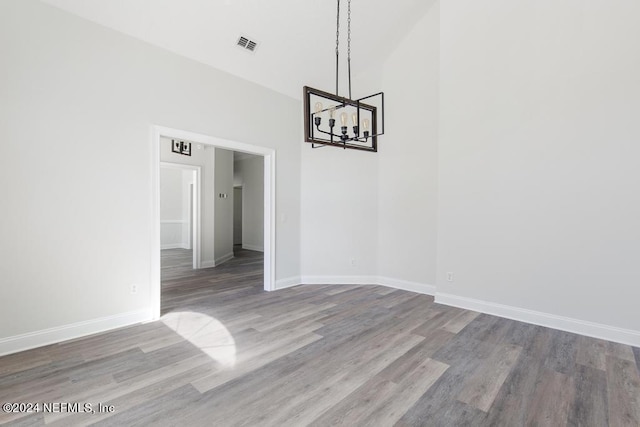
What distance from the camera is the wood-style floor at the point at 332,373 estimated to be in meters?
1.92

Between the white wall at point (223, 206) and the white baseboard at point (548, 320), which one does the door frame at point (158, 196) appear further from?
the white wall at point (223, 206)

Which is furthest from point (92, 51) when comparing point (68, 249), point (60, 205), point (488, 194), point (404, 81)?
point (488, 194)

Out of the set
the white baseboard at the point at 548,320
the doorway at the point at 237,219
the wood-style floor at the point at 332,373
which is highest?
the doorway at the point at 237,219

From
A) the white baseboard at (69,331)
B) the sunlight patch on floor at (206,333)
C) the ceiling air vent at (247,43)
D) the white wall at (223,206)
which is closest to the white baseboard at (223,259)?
the white wall at (223,206)

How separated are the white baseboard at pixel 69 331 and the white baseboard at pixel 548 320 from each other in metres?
3.93

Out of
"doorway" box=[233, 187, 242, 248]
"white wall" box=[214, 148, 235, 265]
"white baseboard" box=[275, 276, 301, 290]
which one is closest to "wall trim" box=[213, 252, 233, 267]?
"white wall" box=[214, 148, 235, 265]

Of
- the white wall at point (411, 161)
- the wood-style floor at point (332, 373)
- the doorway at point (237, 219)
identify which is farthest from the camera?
the doorway at point (237, 219)

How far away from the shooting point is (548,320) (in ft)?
11.2

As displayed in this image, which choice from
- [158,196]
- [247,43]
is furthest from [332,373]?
[247,43]

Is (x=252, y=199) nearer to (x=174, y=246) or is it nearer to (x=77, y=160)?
(x=174, y=246)

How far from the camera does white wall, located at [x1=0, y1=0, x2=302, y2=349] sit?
8.95 ft

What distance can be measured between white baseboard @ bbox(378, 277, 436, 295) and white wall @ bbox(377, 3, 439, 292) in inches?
0.9

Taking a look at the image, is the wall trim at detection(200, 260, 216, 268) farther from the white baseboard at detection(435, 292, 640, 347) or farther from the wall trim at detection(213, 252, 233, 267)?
the white baseboard at detection(435, 292, 640, 347)

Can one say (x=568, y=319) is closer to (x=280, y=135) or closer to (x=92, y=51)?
(x=280, y=135)
